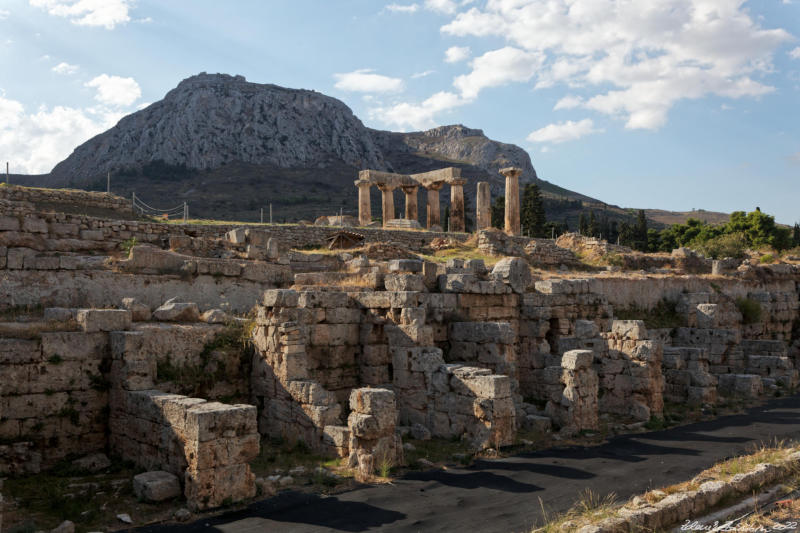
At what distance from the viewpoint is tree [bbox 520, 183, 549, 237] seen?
54.1 m

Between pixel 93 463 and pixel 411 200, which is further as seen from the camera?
pixel 411 200

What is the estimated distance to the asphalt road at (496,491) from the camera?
7867mm

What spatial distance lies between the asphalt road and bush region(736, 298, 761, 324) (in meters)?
12.6

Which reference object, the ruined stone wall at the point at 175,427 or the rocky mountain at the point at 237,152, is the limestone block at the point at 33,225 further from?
the rocky mountain at the point at 237,152

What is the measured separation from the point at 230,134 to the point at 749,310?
90923 mm

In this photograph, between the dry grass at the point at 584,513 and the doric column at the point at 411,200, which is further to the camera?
the doric column at the point at 411,200

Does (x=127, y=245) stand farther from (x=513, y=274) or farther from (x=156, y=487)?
(x=156, y=487)

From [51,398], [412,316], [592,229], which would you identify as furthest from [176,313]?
[592,229]

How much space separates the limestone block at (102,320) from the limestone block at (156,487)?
3.25 m

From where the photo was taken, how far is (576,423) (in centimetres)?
1307

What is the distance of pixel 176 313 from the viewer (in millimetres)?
13039

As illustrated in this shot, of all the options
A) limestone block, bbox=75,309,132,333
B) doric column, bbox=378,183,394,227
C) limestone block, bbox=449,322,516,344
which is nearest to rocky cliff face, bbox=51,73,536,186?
doric column, bbox=378,183,394,227

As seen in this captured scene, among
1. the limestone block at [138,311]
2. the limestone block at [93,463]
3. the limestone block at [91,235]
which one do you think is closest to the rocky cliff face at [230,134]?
the limestone block at [91,235]

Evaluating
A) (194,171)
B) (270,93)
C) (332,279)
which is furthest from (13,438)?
(270,93)
